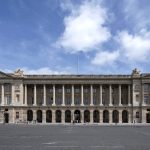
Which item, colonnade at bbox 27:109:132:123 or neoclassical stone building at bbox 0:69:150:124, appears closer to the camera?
neoclassical stone building at bbox 0:69:150:124

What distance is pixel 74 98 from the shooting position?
178 m

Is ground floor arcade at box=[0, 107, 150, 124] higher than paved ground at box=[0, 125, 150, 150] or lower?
higher

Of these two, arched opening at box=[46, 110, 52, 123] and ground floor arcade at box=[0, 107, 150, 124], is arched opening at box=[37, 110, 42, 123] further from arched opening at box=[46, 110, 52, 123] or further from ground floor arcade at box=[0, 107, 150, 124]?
arched opening at box=[46, 110, 52, 123]

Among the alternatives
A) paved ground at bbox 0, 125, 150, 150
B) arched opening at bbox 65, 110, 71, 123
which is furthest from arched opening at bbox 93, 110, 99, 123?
paved ground at bbox 0, 125, 150, 150

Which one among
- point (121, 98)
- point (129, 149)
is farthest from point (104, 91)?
point (129, 149)

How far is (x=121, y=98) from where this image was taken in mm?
177750

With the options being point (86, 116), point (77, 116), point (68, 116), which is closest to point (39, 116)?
point (68, 116)

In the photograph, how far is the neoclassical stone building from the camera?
172250 millimetres

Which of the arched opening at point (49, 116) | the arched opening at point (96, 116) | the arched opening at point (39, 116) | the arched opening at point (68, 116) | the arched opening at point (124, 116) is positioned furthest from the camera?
the arched opening at point (96, 116)

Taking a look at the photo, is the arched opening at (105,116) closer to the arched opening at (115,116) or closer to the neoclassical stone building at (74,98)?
the neoclassical stone building at (74,98)

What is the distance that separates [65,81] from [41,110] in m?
13.7

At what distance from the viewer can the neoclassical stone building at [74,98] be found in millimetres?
172250

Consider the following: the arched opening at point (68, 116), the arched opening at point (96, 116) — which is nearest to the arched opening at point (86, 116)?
the arched opening at point (96, 116)

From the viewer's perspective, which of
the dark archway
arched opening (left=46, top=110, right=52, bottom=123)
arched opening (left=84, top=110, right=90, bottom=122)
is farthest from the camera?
arched opening (left=84, top=110, right=90, bottom=122)
